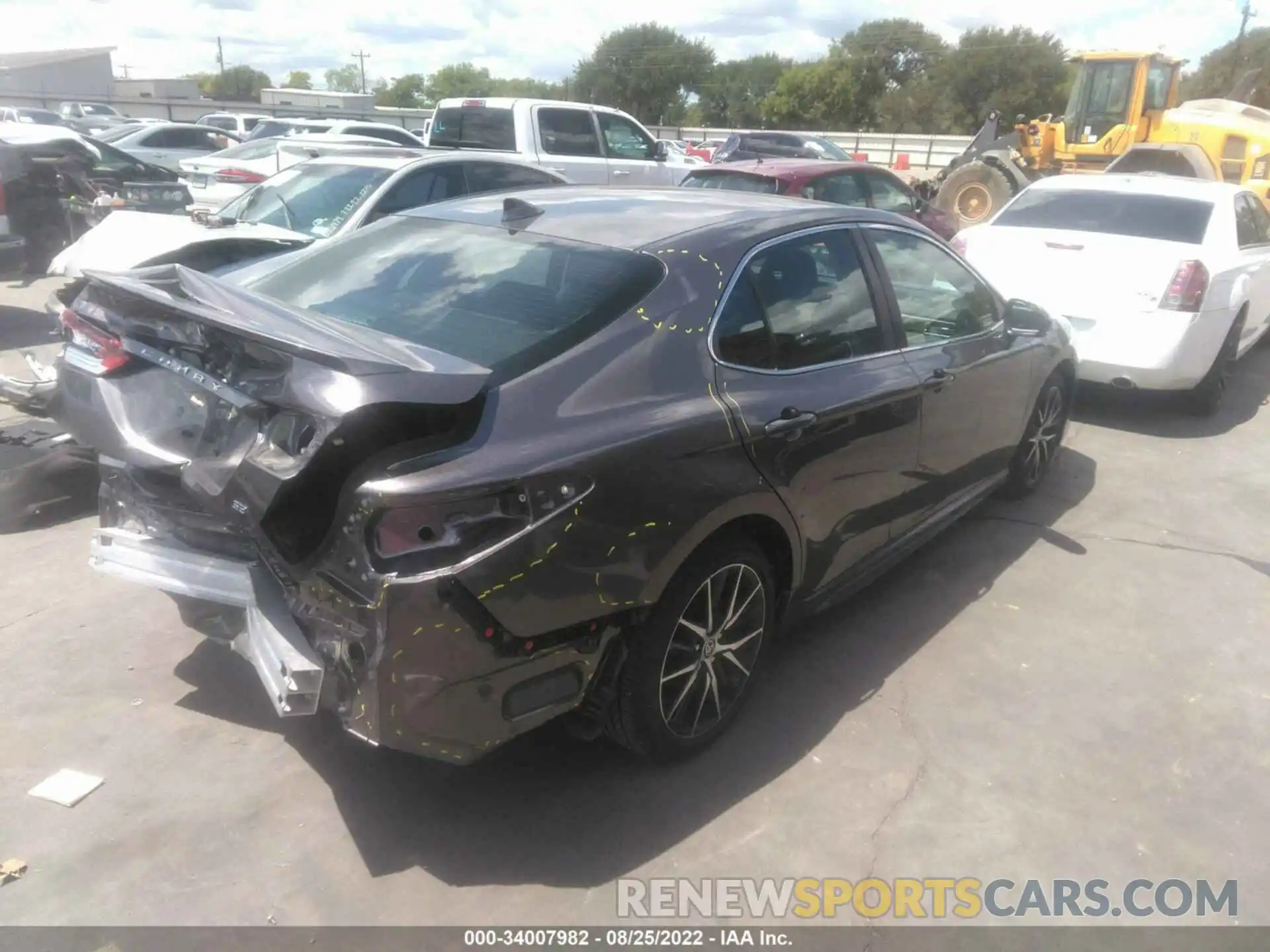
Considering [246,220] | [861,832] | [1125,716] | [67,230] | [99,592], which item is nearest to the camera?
[861,832]

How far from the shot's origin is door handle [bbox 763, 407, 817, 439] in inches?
126

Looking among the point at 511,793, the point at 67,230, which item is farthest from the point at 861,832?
the point at 67,230

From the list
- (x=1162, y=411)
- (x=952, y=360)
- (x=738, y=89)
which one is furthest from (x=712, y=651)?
(x=738, y=89)

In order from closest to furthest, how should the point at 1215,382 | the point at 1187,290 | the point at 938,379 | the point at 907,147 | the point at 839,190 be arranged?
1. the point at 938,379
2. the point at 1187,290
3. the point at 1215,382
4. the point at 839,190
5. the point at 907,147

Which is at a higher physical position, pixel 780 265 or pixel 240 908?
pixel 780 265

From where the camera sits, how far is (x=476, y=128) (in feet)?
40.6

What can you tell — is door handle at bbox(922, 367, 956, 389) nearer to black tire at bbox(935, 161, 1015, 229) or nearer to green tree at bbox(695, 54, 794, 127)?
black tire at bbox(935, 161, 1015, 229)

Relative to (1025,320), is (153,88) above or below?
above

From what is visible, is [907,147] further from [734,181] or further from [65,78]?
[65,78]

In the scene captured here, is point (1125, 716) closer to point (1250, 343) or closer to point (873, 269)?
point (873, 269)

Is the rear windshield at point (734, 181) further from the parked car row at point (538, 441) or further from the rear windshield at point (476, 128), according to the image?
the parked car row at point (538, 441)

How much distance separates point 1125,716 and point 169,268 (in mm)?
3751

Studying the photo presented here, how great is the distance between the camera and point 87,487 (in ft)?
17.3

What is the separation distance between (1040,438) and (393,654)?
433 cm
